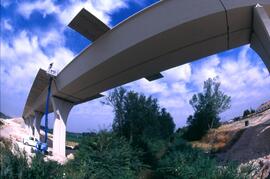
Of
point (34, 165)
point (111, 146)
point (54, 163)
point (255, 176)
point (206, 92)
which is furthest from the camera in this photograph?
point (206, 92)

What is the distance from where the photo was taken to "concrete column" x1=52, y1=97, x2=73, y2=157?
91.8 feet

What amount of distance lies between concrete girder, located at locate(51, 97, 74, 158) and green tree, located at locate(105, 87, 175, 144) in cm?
879

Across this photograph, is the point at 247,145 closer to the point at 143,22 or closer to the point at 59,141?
the point at 143,22

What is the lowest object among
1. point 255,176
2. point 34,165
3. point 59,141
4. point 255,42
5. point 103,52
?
point 255,176

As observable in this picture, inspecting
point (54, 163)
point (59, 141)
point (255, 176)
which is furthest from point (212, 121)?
point (54, 163)

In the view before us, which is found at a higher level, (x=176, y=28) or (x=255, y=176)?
(x=176, y=28)

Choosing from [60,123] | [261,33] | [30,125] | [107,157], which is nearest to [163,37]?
[261,33]

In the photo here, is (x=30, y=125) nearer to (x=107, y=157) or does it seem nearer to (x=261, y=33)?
(x=107, y=157)

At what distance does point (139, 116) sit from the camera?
3831 cm

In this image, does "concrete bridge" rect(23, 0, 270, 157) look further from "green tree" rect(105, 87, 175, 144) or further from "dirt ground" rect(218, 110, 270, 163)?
"green tree" rect(105, 87, 175, 144)

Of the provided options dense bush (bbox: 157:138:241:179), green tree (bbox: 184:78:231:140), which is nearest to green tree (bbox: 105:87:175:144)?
green tree (bbox: 184:78:231:140)

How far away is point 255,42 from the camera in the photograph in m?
14.3

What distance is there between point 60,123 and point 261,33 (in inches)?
817

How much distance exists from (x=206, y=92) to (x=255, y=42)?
25563mm
